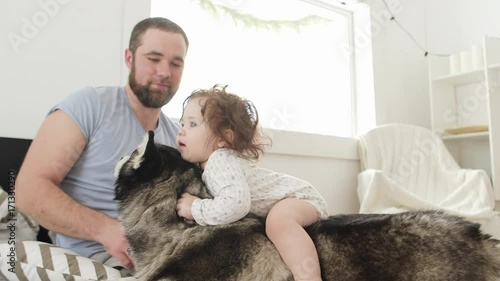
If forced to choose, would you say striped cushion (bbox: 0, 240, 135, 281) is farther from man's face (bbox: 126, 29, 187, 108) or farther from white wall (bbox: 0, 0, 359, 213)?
white wall (bbox: 0, 0, 359, 213)

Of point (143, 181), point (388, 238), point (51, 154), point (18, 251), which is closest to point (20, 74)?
point (51, 154)

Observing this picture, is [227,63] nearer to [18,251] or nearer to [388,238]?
[18,251]

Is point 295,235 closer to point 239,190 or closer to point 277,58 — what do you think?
point 239,190

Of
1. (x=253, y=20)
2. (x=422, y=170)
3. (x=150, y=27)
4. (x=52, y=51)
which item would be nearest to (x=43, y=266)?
(x=150, y=27)

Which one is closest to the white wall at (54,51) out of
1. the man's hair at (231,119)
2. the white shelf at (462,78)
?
the man's hair at (231,119)

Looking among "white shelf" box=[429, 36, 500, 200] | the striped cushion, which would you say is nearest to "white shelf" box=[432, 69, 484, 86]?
"white shelf" box=[429, 36, 500, 200]

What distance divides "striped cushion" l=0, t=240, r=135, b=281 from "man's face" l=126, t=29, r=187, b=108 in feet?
2.00

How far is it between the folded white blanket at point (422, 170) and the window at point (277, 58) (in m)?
A: 0.35

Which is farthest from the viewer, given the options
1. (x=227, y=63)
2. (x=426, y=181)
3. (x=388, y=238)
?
(x=426, y=181)

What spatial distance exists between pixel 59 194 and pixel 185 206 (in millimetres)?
512

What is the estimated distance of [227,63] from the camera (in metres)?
2.67

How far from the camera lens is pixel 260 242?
35.0 inches

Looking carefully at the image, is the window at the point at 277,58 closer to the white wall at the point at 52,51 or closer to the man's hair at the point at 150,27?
the white wall at the point at 52,51

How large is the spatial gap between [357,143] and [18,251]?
2.40 m
